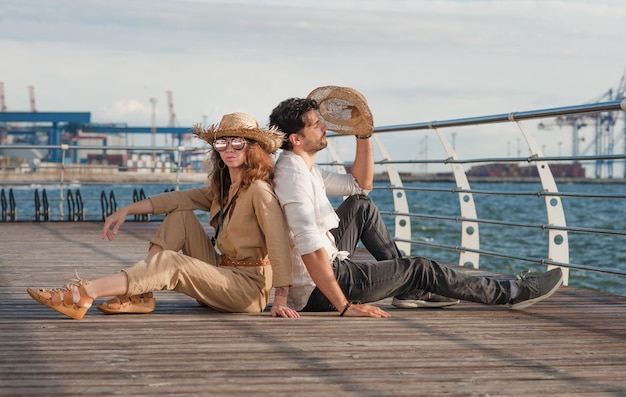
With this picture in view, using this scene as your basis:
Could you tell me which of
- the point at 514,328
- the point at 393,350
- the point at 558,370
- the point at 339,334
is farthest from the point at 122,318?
the point at 558,370

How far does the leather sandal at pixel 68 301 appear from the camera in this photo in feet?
13.0

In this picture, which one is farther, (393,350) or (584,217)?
(584,217)

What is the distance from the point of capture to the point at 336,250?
170 inches

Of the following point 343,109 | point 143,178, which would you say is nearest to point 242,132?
point 343,109

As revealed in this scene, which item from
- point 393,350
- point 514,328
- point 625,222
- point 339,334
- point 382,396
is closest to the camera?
point 382,396

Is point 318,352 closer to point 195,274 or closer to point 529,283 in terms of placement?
point 195,274

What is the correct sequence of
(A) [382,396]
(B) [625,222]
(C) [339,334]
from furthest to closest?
1. (B) [625,222]
2. (C) [339,334]
3. (A) [382,396]

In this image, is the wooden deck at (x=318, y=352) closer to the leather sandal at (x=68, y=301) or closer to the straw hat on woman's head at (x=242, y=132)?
the leather sandal at (x=68, y=301)

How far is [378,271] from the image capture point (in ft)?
14.0

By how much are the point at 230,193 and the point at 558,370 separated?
5.62 feet

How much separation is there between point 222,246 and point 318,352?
3.60 ft

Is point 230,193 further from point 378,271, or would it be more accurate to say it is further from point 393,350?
point 393,350

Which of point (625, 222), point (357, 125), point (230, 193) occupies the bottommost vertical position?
point (625, 222)

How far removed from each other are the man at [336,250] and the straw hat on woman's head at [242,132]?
9 cm
